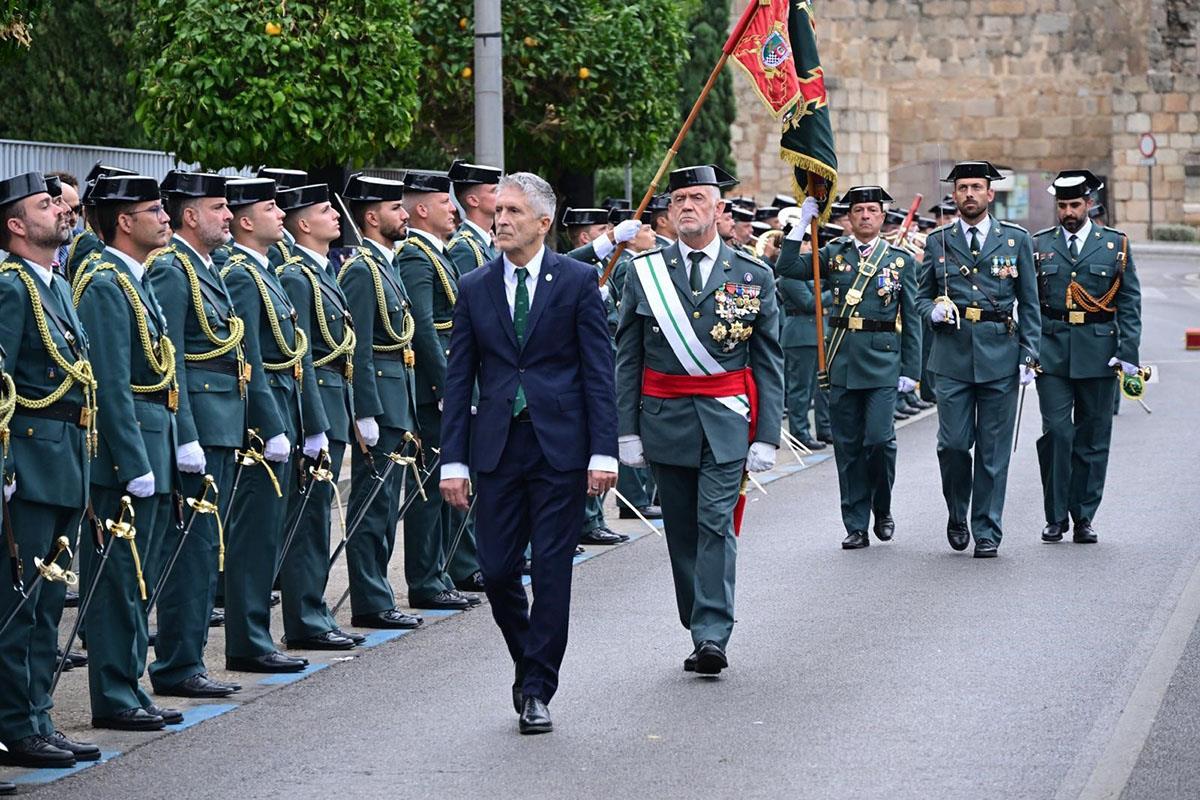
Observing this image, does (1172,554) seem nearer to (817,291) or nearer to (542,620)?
(817,291)

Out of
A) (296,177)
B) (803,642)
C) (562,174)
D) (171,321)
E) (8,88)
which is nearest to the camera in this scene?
(171,321)

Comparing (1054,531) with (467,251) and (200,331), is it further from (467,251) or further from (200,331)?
(200,331)

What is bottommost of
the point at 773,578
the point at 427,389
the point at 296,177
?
the point at 773,578

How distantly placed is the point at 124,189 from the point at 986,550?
223 inches

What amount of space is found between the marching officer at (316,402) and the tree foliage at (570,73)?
8.37m

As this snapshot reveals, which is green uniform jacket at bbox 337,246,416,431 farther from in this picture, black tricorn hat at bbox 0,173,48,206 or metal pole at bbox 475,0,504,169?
metal pole at bbox 475,0,504,169

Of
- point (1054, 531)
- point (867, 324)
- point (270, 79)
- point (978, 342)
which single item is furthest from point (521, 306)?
point (270, 79)

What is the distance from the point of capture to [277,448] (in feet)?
29.6

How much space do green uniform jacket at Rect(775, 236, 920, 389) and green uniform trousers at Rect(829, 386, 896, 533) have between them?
0.45 ft

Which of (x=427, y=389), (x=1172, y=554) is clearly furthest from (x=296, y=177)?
(x=1172, y=554)

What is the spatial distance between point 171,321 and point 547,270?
152 cm

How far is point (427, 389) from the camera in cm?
1078

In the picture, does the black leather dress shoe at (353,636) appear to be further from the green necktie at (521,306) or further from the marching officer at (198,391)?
the green necktie at (521,306)

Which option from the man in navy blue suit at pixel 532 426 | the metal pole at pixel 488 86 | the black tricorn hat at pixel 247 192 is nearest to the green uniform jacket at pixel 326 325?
the black tricorn hat at pixel 247 192
